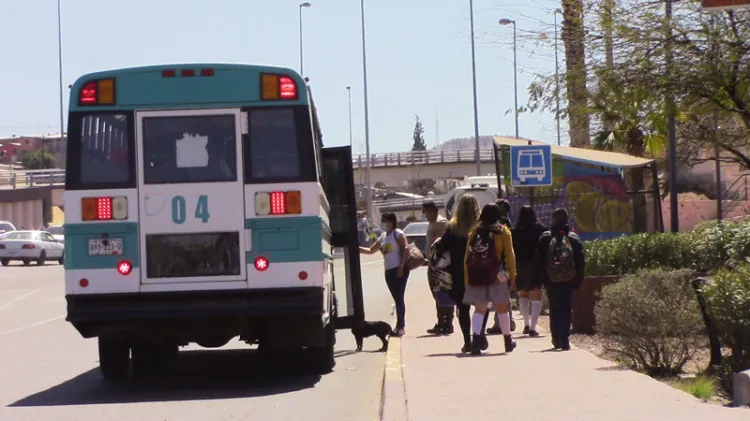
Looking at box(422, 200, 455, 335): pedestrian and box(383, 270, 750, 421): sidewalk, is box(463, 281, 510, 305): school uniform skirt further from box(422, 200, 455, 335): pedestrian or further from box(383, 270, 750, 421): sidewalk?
box(422, 200, 455, 335): pedestrian

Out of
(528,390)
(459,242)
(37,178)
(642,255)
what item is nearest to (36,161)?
(37,178)

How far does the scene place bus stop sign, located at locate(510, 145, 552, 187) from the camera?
63.6 ft

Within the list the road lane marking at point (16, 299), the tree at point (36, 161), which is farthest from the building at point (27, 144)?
the road lane marking at point (16, 299)

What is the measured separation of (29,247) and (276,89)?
35.2 metres

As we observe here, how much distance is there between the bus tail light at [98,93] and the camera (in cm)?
1075

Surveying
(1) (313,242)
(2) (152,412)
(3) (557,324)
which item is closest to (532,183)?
(3) (557,324)

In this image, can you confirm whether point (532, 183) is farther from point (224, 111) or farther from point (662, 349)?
point (224, 111)

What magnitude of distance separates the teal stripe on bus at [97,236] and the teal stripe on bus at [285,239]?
1.04 meters

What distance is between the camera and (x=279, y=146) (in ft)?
35.4

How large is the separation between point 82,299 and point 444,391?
3.46 meters

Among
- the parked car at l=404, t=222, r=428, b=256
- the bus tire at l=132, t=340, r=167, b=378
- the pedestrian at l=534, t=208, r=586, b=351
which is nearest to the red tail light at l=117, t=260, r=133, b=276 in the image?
the bus tire at l=132, t=340, r=167, b=378

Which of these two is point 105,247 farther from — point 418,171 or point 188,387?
point 418,171

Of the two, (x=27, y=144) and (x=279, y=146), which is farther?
(x=27, y=144)

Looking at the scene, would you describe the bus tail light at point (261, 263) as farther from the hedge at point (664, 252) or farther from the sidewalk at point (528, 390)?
the hedge at point (664, 252)
